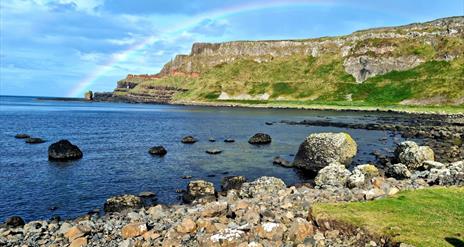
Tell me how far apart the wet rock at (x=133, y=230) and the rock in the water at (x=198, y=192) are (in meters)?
10.4

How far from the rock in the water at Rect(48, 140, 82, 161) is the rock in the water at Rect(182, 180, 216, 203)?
22380 mm

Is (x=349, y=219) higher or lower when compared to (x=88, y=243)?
higher

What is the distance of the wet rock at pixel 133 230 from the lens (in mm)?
17453

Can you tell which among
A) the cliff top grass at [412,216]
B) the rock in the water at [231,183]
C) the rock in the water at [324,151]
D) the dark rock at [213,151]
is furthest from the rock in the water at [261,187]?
the dark rock at [213,151]

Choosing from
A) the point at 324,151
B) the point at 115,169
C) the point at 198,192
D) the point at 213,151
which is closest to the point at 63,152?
the point at 115,169

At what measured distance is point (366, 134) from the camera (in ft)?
237

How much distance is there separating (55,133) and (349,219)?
72.9 metres

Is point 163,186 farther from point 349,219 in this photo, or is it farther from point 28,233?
point 349,219

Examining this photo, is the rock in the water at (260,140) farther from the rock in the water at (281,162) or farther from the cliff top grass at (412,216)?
the cliff top grass at (412,216)

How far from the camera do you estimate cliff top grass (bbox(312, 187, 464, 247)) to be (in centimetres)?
1443

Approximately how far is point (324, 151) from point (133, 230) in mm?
25549

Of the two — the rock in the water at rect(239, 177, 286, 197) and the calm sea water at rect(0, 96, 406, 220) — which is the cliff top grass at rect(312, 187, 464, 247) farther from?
the calm sea water at rect(0, 96, 406, 220)

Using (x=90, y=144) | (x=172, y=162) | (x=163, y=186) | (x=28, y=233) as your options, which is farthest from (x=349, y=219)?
(x=90, y=144)

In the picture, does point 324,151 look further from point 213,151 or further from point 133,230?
point 133,230
